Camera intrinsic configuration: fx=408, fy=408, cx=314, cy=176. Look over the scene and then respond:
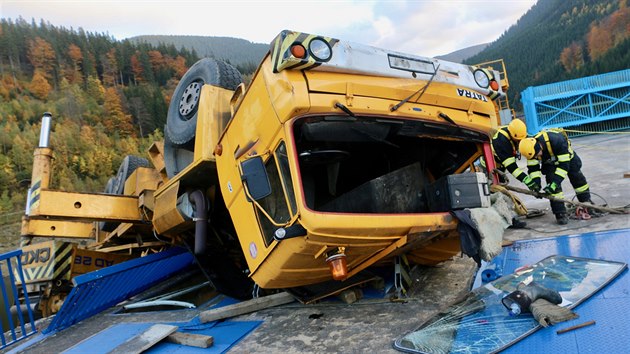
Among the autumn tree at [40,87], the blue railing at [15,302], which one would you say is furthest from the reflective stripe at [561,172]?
the autumn tree at [40,87]

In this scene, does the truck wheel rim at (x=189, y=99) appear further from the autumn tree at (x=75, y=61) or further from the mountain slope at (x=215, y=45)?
the mountain slope at (x=215, y=45)

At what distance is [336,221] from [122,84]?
7019cm

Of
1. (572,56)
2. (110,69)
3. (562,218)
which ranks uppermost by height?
(110,69)

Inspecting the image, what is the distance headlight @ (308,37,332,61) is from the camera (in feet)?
8.37

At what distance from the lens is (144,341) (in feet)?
10.3

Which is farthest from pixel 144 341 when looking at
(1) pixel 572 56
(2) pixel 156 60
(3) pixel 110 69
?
(2) pixel 156 60

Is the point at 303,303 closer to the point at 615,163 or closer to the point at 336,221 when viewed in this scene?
the point at 336,221

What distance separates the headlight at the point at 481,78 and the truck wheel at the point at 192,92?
2184mm

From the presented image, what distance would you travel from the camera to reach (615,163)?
805cm

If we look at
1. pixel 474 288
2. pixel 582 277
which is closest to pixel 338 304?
pixel 474 288

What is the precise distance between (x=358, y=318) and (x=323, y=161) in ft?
4.04

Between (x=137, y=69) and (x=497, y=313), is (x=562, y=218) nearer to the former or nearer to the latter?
(x=497, y=313)

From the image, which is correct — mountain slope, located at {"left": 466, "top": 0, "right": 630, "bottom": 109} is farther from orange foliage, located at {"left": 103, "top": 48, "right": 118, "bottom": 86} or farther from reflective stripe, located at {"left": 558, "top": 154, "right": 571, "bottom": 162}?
orange foliage, located at {"left": 103, "top": 48, "right": 118, "bottom": 86}

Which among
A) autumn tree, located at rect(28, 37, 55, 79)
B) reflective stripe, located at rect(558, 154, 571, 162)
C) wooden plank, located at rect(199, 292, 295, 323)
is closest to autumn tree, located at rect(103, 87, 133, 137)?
autumn tree, located at rect(28, 37, 55, 79)
